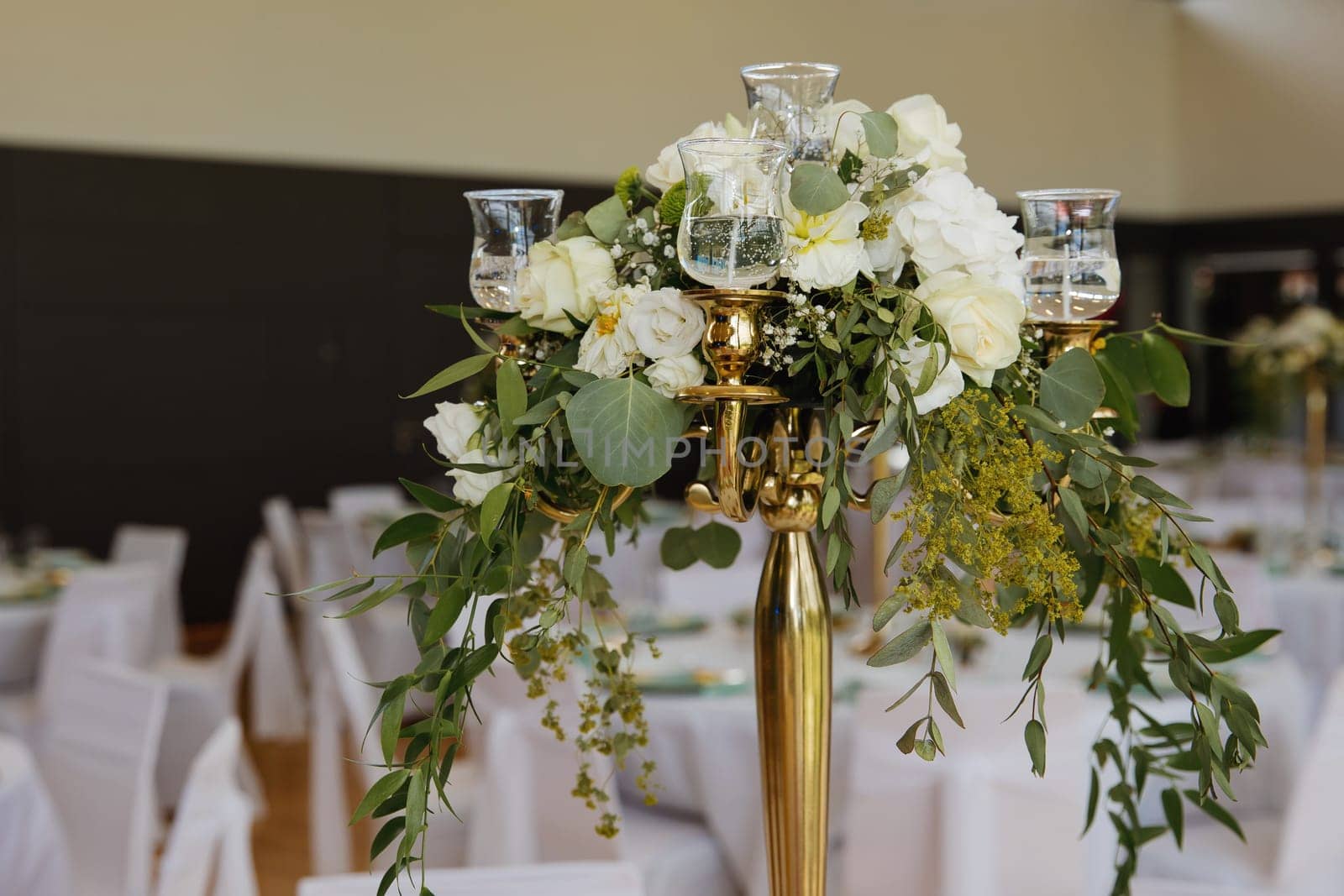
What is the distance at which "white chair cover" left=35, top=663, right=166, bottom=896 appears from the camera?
268cm

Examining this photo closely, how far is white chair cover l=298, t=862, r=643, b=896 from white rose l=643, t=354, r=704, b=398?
2.58ft

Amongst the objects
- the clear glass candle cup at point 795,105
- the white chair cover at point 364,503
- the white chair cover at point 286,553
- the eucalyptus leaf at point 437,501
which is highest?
the clear glass candle cup at point 795,105

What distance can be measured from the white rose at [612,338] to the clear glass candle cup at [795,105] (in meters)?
0.17

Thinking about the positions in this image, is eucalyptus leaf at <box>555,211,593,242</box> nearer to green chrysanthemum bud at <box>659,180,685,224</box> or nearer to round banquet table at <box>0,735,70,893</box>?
green chrysanthemum bud at <box>659,180,685,224</box>

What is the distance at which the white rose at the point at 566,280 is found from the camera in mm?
1077

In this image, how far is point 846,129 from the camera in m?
1.09

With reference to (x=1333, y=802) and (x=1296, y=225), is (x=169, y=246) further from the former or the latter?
(x=1296, y=225)

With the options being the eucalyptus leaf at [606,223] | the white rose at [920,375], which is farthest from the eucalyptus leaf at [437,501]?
the white rose at [920,375]

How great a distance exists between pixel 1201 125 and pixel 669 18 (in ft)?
17.8

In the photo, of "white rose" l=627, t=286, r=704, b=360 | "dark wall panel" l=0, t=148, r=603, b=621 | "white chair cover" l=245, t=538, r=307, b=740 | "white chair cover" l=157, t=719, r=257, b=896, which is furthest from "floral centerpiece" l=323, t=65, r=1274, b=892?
"dark wall panel" l=0, t=148, r=603, b=621

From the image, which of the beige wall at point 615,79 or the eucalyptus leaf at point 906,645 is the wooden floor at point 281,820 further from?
the beige wall at point 615,79

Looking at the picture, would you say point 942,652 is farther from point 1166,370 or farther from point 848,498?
point 1166,370

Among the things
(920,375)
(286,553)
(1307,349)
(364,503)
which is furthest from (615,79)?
(920,375)

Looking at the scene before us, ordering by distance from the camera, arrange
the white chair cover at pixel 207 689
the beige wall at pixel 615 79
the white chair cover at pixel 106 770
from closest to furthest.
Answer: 1. the white chair cover at pixel 106 770
2. the white chair cover at pixel 207 689
3. the beige wall at pixel 615 79
